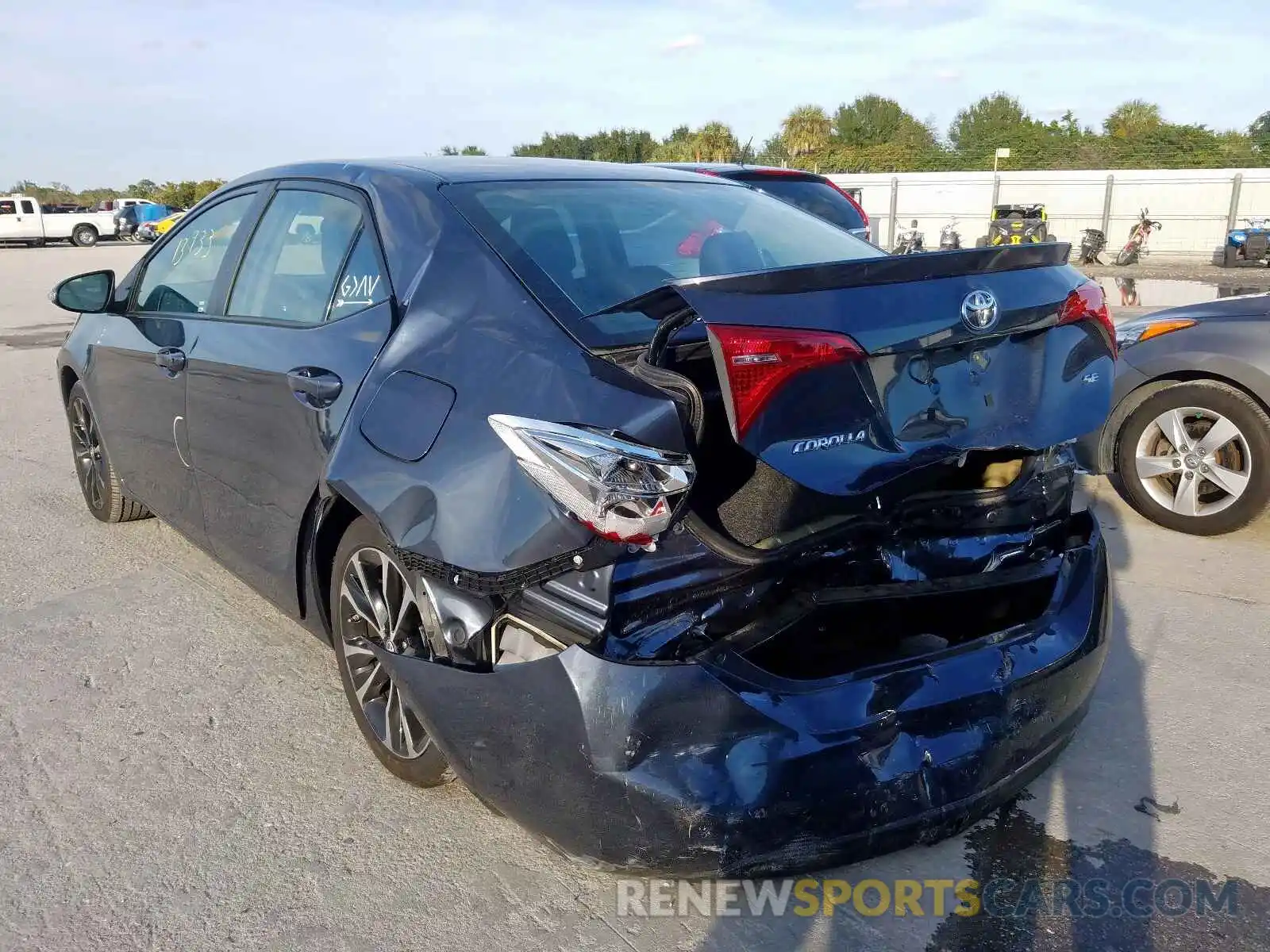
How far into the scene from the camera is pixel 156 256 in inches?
169

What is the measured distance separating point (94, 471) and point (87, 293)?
1195 mm

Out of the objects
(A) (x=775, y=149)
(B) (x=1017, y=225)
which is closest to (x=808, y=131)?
(A) (x=775, y=149)

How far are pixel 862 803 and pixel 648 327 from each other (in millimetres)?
1144

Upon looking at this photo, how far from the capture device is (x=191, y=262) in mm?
3963

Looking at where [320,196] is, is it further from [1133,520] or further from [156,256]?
[1133,520]

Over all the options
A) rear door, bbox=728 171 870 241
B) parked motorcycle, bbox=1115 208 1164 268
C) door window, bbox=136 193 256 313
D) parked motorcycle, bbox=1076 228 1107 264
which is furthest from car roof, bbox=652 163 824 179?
parked motorcycle, bbox=1115 208 1164 268

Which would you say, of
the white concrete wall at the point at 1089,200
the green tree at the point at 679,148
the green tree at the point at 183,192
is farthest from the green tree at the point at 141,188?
the white concrete wall at the point at 1089,200

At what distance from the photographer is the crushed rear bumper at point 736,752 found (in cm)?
201

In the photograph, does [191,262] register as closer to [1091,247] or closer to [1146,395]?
[1146,395]

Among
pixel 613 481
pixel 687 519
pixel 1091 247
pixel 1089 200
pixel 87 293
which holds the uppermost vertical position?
pixel 87 293

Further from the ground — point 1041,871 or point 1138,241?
point 1041,871

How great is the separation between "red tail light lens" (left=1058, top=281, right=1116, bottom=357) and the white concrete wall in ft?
91.0

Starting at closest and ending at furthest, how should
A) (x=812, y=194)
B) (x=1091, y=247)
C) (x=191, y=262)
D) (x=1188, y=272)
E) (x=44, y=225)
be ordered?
(x=191, y=262) < (x=812, y=194) < (x=1188, y=272) < (x=1091, y=247) < (x=44, y=225)

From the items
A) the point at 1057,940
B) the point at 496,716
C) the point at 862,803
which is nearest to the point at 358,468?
the point at 496,716
